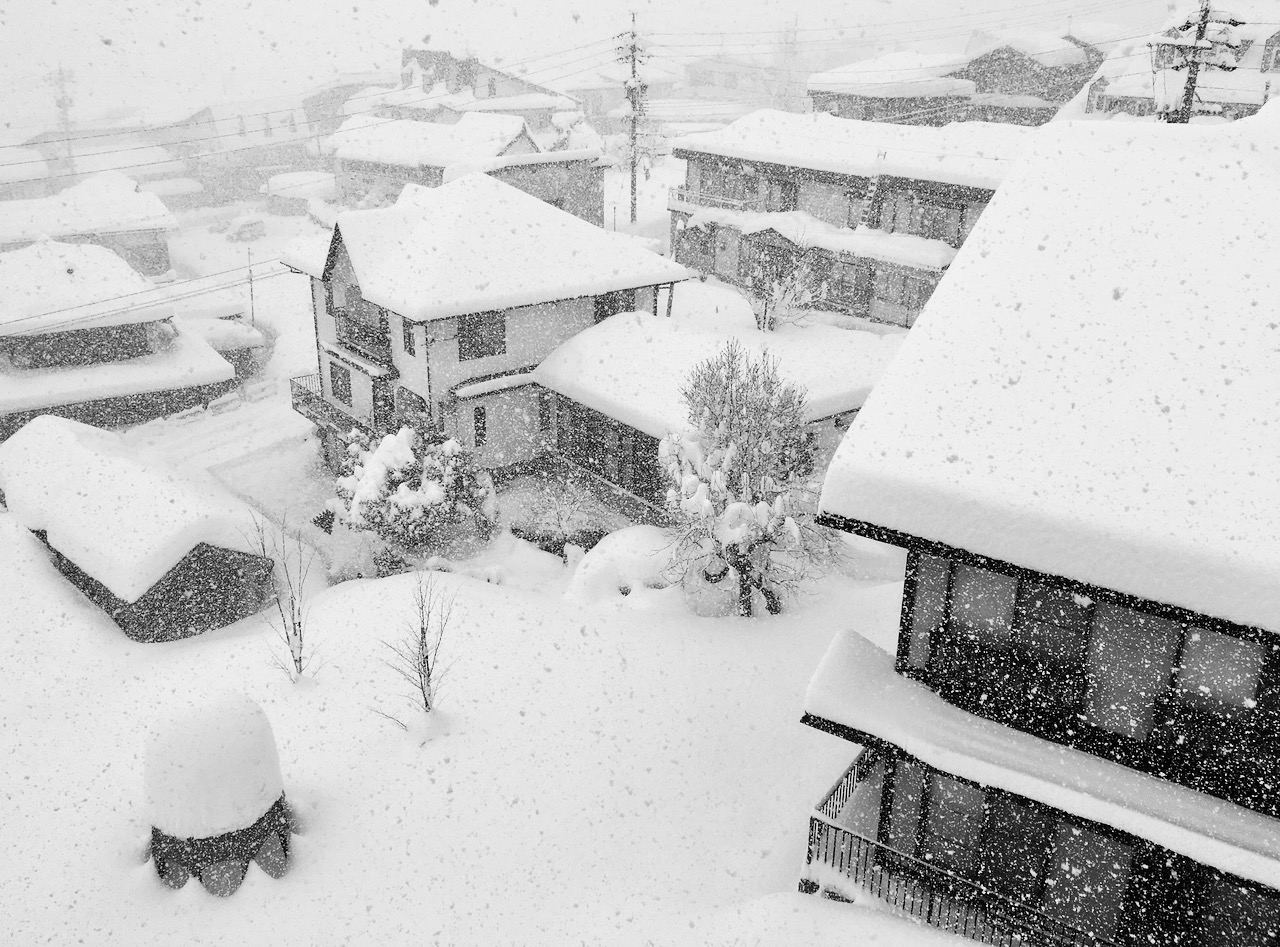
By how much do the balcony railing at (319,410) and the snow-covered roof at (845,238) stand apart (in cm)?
2056

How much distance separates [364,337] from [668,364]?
986 cm

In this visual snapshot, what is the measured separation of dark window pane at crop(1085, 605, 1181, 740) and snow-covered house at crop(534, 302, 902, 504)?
1319 cm

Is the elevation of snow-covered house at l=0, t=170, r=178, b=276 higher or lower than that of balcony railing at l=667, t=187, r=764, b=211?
lower

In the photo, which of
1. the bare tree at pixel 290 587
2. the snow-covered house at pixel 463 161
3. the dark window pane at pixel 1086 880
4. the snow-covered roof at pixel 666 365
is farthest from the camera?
the snow-covered house at pixel 463 161

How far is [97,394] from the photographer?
3145 cm

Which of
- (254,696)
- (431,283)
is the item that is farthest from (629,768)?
(431,283)

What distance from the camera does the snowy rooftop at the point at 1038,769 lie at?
28.6ft

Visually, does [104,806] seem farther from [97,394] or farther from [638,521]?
[97,394]

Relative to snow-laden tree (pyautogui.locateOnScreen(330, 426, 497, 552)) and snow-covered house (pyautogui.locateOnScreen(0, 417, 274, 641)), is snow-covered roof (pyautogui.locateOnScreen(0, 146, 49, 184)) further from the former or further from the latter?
snow-laden tree (pyautogui.locateOnScreen(330, 426, 497, 552))

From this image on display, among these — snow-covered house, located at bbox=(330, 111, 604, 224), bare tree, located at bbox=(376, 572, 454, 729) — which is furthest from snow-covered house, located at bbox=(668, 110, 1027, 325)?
bare tree, located at bbox=(376, 572, 454, 729)

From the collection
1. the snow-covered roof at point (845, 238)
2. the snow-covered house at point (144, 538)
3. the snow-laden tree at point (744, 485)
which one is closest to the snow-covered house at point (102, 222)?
the snow-covered house at point (144, 538)

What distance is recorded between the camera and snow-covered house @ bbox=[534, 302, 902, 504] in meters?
23.6

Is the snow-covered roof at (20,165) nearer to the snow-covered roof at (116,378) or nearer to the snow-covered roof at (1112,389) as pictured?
the snow-covered roof at (116,378)

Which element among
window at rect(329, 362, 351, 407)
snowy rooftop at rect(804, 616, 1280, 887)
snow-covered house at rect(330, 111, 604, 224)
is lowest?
window at rect(329, 362, 351, 407)
